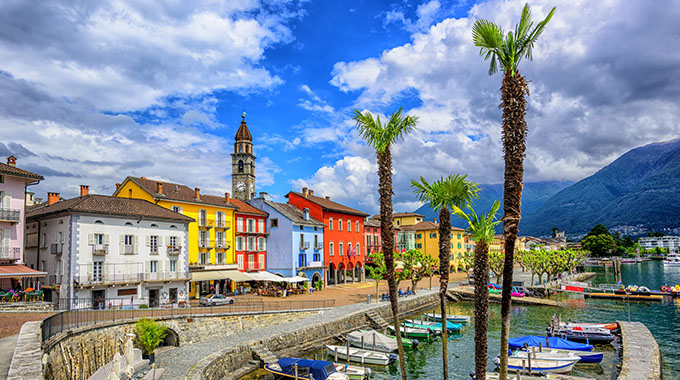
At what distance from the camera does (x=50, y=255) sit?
120 ft

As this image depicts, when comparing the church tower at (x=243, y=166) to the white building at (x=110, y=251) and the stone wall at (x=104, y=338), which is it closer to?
the white building at (x=110, y=251)

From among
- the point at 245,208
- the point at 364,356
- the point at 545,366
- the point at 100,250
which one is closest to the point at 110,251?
the point at 100,250

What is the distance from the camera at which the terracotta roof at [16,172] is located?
31620mm

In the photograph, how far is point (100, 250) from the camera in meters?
36.3

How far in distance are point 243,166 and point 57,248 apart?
38597mm

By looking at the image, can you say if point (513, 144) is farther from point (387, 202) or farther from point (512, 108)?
point (387, 202)

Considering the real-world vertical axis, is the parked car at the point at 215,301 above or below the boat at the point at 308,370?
above

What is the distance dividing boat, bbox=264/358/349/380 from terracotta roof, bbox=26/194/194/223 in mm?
21037

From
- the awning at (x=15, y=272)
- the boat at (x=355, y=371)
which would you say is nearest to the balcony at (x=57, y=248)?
the awning at (x=15, y=272)

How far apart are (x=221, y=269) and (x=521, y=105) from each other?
42230 mm

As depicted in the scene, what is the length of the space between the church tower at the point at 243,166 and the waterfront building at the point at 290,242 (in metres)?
12.2

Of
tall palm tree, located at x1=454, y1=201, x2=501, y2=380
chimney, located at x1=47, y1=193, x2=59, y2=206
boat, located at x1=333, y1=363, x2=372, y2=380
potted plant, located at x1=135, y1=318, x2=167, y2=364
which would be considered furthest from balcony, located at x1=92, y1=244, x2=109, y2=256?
tall palm tree, located at x1=454, y1=201, x2=501, y2=380

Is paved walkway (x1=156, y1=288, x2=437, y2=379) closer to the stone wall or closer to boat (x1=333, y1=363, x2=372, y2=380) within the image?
the stone wall

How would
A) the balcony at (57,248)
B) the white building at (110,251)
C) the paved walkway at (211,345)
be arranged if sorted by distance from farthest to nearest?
the balcony at (57,248)
the white building at (110,251)
the paved walkway at (211,345)
